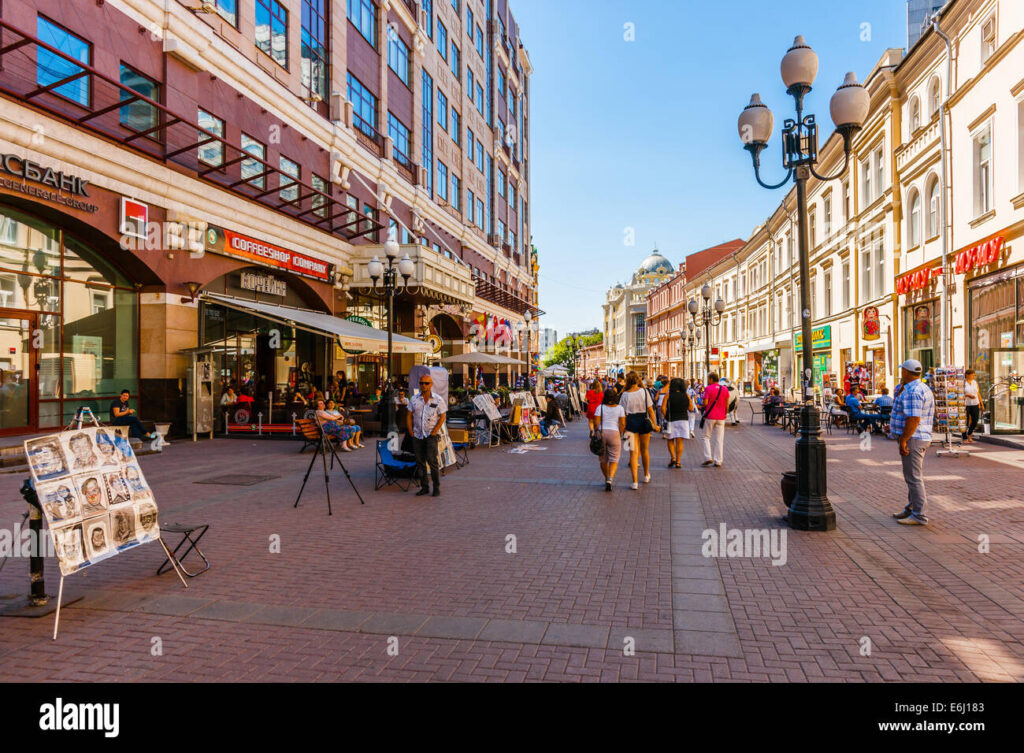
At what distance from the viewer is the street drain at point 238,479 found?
10188 millimetres

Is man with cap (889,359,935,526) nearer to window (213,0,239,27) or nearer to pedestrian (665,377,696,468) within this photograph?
pedestrian (665,377,696,468)

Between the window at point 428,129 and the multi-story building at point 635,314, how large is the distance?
254 feet

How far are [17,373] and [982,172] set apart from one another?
25.3 metres

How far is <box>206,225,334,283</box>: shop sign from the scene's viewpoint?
1714cm

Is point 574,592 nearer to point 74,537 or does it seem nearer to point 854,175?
point 74,537

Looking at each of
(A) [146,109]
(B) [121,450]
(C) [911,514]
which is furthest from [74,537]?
(A) [146,109]

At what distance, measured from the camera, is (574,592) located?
5.15 metres

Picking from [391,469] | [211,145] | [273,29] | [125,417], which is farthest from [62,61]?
[391,469]

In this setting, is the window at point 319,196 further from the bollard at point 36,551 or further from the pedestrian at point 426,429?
the bollard at point 36,551

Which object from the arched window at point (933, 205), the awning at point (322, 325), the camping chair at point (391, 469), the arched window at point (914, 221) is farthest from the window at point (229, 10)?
the arched window at point (914, 221)

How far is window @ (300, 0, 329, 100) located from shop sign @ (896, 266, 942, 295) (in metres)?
21.7

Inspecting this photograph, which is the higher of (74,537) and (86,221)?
(86,221)

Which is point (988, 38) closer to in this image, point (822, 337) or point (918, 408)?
point (918, 408)

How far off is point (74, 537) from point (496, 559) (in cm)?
348
